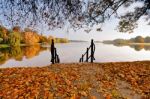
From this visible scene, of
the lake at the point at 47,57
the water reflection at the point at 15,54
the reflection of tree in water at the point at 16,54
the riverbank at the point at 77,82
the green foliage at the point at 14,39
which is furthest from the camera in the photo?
the green foliage at the point at 14,39

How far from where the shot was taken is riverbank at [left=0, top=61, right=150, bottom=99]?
10.3m

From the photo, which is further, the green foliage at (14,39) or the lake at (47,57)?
the green foliage at (14,39)

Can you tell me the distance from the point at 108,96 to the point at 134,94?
1322 millimetres

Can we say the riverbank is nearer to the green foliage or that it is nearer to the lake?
the lake

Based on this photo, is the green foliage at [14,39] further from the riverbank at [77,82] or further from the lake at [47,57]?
the riverbank at [77,82]

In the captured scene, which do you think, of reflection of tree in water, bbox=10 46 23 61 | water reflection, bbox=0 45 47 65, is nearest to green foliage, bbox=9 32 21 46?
water reflection, bbox=0 45 47 65

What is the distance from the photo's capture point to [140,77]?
44.2 feet

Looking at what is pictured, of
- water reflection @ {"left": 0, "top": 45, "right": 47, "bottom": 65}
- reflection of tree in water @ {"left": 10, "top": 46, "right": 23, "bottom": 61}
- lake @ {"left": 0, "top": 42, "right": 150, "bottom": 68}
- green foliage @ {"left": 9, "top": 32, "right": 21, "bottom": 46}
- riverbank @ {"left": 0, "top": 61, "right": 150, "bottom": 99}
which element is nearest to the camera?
riverbank @ {"left": 0, "top": 61, "right": 150, "bottom": 99}

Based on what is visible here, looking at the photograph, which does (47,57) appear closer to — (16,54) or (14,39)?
(16,54)

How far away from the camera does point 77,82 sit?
12047 mm

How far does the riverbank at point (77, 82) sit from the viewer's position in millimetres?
10336

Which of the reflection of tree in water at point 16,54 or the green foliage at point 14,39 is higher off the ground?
the green foliage at point 14,39

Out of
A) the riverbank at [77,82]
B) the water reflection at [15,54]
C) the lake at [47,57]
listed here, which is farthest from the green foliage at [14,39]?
the riverbank at [77,82]

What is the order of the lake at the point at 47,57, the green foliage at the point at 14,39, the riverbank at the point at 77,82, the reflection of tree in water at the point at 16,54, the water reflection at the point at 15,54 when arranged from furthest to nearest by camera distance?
the green foliage at the point at 14,39 → the reflection of tree in water at the point at 16,54 → the water reflection at the point at 15,54 → the lake at the point at 47,57 → the riverbank at the point at 77,82
